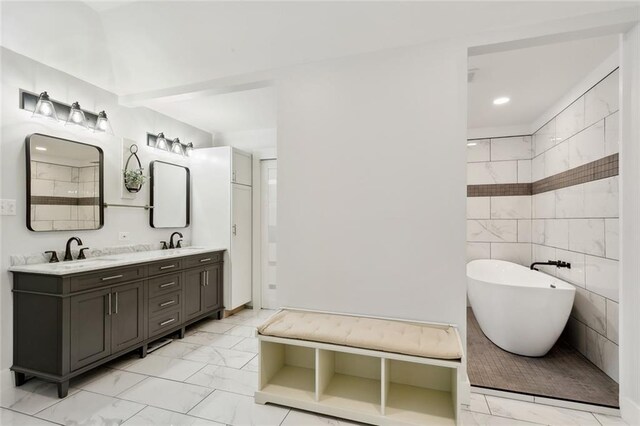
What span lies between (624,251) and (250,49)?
2917 mm

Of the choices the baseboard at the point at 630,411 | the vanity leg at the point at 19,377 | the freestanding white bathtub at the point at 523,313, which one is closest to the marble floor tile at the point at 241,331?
the vanity leg at the point at 19,377

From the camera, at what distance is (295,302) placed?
2400 millimetres

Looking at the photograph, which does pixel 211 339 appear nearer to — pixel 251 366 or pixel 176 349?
pixel 176 349

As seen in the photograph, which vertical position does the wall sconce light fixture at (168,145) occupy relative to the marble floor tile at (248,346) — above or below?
above

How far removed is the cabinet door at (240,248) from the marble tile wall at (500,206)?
3.05m

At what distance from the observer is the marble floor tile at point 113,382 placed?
219 cm

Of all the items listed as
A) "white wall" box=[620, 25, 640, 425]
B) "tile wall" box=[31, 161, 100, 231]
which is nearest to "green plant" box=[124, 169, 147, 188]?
"tile wall" box=[31, 161, 100, 231]

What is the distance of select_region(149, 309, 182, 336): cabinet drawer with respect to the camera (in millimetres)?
2835

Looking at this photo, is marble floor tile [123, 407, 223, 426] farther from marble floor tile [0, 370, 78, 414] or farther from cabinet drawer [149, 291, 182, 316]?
cabinet drawer [149, 291, 182, 316]

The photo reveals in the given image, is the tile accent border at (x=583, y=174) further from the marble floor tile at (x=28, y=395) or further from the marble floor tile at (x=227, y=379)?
the marble floor tile at (x=28, y=395)

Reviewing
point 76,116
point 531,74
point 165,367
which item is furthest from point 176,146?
point 531,74

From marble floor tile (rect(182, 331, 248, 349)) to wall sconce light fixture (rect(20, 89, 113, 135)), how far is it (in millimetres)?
2216

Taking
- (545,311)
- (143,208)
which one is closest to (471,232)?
(545,311)

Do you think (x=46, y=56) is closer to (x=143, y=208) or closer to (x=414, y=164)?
(x=143, y=208)
